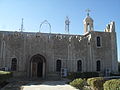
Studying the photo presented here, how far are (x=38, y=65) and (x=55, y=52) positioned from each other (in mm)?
3168

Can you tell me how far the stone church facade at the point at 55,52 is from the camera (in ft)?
81.6

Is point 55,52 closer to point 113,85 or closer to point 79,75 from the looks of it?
point 79,75

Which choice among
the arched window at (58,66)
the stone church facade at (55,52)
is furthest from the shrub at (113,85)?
the arched window at (58,66)

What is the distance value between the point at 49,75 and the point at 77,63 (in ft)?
14.7

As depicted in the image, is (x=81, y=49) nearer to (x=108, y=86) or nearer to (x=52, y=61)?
(x=52, y=61)

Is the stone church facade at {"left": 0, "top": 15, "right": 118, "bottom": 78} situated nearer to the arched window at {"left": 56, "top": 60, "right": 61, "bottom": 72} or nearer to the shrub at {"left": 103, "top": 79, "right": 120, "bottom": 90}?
the arched window at {"left": 56, "top": 60, "right": 61, "bottom": 72}

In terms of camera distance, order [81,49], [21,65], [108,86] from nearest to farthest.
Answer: [108,86]
[21,65]
[81,49]

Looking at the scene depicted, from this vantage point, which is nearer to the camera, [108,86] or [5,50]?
[108,86]

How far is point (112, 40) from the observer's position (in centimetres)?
2773

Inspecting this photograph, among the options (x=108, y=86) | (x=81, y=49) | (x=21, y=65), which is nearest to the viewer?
(x=108, y=86)

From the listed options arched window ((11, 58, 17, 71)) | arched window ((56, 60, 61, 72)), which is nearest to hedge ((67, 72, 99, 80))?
arched window ((56, 60, 61, 72))

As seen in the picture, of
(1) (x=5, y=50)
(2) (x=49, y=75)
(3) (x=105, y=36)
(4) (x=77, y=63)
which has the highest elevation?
(3) (x=105, y=36)

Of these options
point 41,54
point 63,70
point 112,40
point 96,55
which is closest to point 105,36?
point 112,40

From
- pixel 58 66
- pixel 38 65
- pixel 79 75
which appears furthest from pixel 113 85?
pixel 38 65
